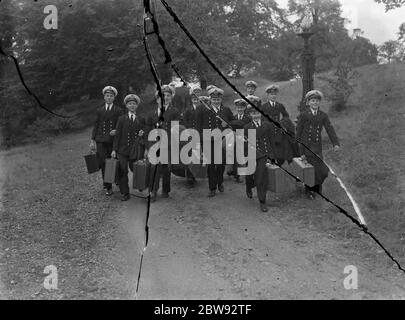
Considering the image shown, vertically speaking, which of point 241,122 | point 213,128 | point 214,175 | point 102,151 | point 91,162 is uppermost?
point 241,122

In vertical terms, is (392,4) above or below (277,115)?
above

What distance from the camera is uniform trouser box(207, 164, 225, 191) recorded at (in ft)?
28.9

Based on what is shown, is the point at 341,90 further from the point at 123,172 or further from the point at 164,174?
the point at 123,172

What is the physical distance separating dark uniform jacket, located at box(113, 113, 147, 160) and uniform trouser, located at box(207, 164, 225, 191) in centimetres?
134

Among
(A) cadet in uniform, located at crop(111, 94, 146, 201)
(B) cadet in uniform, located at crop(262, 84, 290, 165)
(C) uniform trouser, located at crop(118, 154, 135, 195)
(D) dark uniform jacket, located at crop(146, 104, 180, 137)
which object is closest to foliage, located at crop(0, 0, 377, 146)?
(B) cadet in uniform, located at crop(262, 84, 290, 165)

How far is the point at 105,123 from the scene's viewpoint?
29.3 ft

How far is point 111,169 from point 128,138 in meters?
0.63

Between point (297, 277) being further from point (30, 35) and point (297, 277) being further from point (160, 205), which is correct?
point (30, 35)

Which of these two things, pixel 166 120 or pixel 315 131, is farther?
pixel 166 120

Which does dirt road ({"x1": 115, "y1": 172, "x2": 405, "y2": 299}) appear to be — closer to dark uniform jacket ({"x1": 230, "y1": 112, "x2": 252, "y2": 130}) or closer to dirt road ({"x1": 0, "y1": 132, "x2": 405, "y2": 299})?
dirt road ({"x1": 0, "y1": 132, "x2": 405, "y2": 299})

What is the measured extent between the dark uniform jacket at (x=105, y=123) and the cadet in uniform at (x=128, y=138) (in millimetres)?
338

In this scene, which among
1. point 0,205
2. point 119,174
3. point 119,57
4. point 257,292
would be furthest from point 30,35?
point 257,292

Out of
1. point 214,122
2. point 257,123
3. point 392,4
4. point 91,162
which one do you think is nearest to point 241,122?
point 214,122

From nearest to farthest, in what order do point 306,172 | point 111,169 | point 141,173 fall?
point 306,172 → point 141,173 → point 111,169
